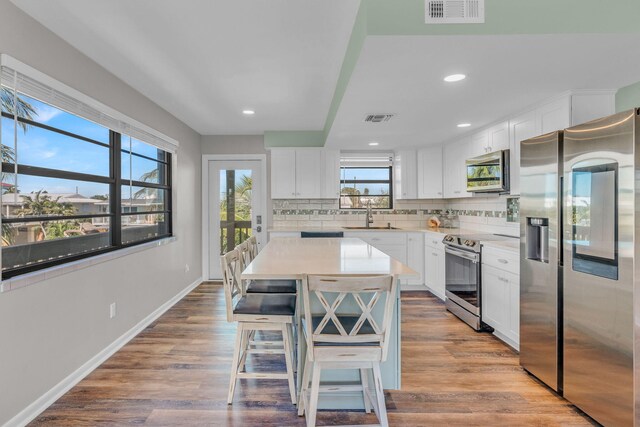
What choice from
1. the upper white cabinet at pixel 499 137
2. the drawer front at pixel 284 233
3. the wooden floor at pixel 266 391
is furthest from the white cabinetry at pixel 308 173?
the wooden floor at pixel 266 391

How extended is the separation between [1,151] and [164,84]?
1669 millimetres

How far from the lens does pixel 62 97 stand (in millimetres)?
2381

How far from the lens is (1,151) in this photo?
6.26 feet

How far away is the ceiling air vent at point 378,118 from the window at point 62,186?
7.84 feet

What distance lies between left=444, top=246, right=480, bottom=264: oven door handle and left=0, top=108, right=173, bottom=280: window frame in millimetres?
3413

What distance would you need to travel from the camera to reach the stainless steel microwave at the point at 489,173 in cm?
346

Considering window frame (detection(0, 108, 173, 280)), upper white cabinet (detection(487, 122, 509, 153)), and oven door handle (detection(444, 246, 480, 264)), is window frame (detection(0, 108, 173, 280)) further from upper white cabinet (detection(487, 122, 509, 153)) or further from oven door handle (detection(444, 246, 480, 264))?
upper white cabinet (detection(487, 122, 509, 153))

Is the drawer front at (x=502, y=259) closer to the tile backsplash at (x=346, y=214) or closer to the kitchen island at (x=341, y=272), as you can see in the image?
the kitchen island at (x=341, y=272)

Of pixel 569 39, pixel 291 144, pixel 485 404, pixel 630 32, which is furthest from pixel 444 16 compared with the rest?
pixel 291 144

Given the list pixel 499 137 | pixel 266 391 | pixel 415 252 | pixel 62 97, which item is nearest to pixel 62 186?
pixel 62 97

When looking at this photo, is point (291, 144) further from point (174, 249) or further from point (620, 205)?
point (620, 205)

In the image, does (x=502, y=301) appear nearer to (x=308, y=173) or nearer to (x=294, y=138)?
(x=308, y=173)

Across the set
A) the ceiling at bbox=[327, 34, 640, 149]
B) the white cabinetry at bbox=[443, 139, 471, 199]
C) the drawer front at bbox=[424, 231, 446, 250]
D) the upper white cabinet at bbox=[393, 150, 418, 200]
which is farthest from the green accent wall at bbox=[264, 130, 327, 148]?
the drawer front at bbox=[424, 231, 446, 250]

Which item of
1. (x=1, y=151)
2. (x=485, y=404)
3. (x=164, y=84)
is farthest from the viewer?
(x=164, y=84)
